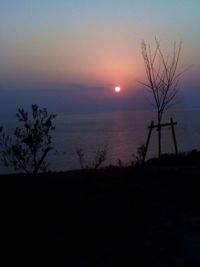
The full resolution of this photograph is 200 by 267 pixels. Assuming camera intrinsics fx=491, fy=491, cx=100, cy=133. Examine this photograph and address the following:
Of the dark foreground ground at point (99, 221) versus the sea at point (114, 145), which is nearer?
the dark foreground ground at point (99, 221)

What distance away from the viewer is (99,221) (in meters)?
7.16

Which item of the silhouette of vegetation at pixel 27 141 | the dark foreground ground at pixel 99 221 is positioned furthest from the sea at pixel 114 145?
the dark foreground ground at pixel 99 221

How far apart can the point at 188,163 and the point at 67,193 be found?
7320 mm

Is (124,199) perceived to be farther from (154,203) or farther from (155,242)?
(155,242)

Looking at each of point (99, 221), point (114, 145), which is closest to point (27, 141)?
point (99, 221)

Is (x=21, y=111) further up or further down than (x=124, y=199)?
further up

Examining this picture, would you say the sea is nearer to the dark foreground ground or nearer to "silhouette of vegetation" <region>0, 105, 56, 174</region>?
"silhouette of vegetation" <region>0, 105, 56, 174</region>

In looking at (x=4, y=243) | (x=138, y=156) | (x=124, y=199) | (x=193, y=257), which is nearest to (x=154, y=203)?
(x=124, y=199)

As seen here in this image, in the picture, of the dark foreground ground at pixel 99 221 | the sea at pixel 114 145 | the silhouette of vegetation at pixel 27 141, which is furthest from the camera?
the sea at pixel 114 145

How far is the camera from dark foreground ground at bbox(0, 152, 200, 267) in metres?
6.17

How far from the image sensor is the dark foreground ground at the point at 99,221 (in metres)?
6.17

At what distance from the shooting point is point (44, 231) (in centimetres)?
672

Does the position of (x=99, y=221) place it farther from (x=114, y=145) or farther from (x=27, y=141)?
(x=114, y=145)

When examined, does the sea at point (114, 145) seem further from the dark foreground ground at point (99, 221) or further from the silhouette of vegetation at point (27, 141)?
the dark foreground ground at point (99, 221)
